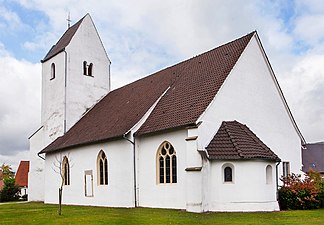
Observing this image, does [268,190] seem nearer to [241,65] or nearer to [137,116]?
[241,65]

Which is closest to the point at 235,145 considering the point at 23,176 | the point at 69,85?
the point at 69,85

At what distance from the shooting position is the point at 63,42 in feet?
133

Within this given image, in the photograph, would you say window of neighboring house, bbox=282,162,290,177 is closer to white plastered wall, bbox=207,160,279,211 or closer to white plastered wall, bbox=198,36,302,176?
white plastered wall, bbox=198,36,302,176

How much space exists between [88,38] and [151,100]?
1483cm

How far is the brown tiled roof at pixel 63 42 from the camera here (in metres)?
39.7

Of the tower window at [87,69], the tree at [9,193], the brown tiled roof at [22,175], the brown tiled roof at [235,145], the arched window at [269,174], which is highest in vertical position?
the tower window at [87,69]

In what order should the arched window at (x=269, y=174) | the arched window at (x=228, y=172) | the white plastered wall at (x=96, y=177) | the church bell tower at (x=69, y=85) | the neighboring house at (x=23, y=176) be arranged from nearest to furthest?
the arched window at (x=228, y=172)
the arched window at (x=269, y=174)
the white plastered wall at (x=96, y=177)
the church bell tower at (x=69, y=85)
the neighboring house at (x=23, y=176)

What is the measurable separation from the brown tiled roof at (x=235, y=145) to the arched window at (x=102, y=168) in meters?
8.87

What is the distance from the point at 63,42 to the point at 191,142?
74.8 feet

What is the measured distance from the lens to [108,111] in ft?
111

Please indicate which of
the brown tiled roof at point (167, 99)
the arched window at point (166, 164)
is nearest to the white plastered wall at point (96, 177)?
the brown tiled roof at point (167, 99)

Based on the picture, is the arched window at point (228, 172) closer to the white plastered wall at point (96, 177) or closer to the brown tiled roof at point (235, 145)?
the brown tiled roof at point (235, 145)

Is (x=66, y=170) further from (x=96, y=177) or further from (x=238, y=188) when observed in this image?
(x=238, y=188)

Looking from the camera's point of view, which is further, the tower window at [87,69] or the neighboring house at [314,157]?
the neighboring house at [314,157]
